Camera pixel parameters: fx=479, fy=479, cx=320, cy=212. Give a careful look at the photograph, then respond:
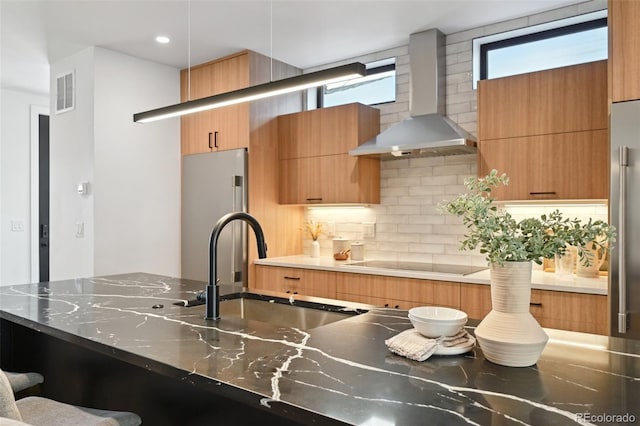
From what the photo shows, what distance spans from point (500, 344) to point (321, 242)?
3.48 m

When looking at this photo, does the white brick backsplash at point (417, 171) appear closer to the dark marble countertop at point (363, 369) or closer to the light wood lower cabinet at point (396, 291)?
the light wood lower cabinet at point (396, 291)

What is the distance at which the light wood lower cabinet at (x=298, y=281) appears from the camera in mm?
3736

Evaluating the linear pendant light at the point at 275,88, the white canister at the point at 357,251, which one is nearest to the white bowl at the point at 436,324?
the linear pendant light at the point at 275,88

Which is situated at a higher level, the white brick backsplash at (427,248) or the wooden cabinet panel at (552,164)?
the wooden cabinet panel at (552,164)

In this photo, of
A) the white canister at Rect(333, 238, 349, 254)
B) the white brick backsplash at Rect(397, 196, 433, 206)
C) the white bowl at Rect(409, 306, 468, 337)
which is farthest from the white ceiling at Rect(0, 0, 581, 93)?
the white bowl at Rect(409, 306, 468, 337)

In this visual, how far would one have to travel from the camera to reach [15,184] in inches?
222

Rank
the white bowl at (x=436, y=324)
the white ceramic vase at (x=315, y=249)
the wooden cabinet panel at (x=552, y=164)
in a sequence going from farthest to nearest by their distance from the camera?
the white ceramic vase at (x=315, y=249) → the wooden cabinet panel at (x=552, y=164) → the white bowl at (x=436, y=324)

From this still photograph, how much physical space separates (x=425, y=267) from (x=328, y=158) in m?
1.26

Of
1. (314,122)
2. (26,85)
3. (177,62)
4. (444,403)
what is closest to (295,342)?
(444,403)

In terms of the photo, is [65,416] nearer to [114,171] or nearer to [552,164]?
[552,164]

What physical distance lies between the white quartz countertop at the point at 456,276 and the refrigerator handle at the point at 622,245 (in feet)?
0.68

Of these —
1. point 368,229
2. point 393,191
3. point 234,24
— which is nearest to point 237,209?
point 368,229

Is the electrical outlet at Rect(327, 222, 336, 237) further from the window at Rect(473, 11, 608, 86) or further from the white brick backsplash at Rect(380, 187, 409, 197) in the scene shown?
the window at Rect(473, 11, 608, 86)

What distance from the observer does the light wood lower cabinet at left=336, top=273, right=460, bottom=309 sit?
3.14m
